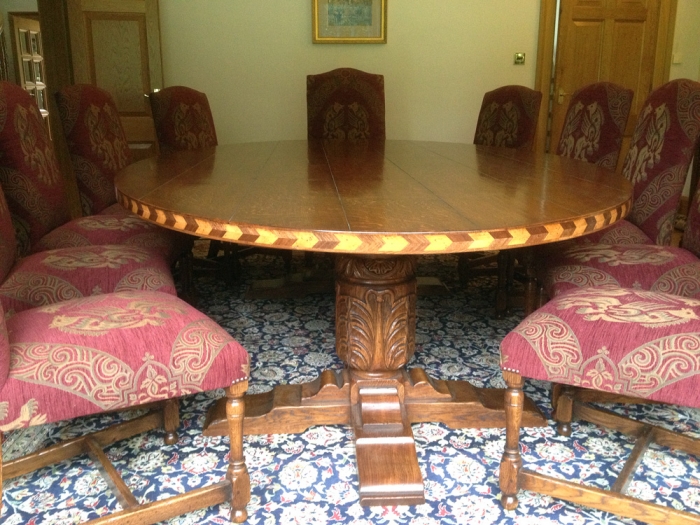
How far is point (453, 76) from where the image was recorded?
4.58 m

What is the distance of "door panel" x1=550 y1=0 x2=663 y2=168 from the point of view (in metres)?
4.62

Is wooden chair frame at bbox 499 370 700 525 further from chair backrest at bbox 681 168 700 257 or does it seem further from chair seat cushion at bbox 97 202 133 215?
chair seat cushion at bbox 97 202 133 215

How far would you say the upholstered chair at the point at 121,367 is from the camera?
111 centimetres

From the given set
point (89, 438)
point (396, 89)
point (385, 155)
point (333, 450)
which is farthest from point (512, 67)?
point (89, 438)

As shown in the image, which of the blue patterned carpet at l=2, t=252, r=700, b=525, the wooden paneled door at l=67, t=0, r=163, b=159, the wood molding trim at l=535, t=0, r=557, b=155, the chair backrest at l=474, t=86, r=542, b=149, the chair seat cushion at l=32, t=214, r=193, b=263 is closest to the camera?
the blue patterned carpet at l=2, t=252, r=700, b=525

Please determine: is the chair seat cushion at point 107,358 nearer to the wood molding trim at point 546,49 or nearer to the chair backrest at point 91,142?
the chair backrest at point 91,142

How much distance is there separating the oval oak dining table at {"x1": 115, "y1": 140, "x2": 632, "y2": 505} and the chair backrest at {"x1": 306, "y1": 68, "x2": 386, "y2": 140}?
136 cm

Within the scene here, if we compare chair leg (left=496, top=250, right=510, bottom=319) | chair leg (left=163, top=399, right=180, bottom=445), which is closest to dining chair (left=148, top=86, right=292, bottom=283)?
chair leg (left=496, top=250, right=510, bottom=319)

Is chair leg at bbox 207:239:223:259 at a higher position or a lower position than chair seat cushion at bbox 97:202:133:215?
lower

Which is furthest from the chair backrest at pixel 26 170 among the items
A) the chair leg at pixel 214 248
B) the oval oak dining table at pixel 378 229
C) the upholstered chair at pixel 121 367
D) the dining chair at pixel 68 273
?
the chair leg at pixel 214 248

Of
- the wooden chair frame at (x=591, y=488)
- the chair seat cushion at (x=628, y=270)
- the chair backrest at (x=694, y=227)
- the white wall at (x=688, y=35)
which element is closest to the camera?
the wooden chair frame at (x=591, y=488)

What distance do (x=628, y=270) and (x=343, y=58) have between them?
10.4 ft

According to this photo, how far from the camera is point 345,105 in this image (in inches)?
139

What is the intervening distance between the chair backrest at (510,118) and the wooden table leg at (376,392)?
164cm
